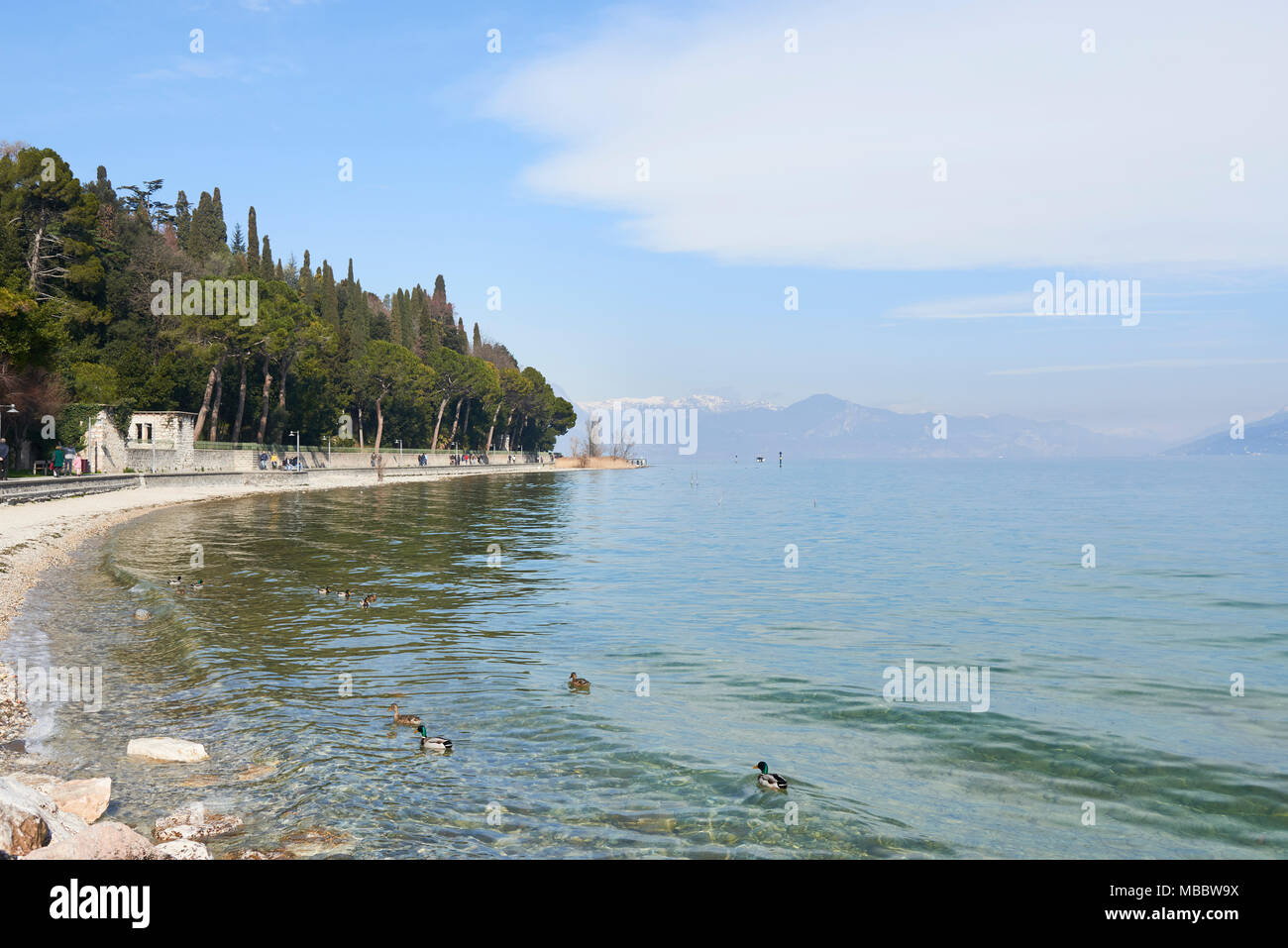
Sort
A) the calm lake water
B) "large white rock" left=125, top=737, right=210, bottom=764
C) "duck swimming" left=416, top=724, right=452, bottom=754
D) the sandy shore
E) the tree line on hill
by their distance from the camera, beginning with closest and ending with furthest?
the calm lake water
"large white rock" left=125, top=737, right=210, bottom=764
"duck swimming" left=416, top=724, right=452, bottom=754
the sandy shore
the tree line on hill

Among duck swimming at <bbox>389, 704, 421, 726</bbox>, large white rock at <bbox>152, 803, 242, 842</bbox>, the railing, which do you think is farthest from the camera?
the railing

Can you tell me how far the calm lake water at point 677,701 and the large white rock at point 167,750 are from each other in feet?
0.77

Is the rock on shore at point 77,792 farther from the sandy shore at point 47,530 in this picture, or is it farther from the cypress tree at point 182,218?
the cypress tree at point 182,218

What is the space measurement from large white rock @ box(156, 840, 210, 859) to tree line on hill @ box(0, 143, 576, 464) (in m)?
54.2

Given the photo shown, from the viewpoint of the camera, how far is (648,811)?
11.2 meters

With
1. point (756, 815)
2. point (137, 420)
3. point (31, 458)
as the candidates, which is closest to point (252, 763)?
point (756, 815)

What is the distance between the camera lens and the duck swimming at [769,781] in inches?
468

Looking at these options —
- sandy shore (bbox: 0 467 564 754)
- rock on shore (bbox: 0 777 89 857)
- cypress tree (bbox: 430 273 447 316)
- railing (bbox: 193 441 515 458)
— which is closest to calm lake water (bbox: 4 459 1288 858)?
sandy shore (bbox: 0 467 564 754)

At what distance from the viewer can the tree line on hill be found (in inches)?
2653

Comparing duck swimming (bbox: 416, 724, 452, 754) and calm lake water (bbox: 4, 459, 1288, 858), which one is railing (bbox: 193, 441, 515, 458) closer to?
calm lake water (bbox: 4, 459, 1288, 858)

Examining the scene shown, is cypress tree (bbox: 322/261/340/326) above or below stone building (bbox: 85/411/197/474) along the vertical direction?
above

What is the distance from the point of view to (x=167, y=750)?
1239cm

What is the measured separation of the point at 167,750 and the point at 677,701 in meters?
8.24
